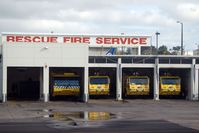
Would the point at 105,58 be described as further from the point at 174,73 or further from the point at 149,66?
the point at 174,73

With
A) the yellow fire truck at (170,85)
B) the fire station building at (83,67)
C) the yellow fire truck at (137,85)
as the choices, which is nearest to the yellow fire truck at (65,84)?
the fire station building at (83,67)

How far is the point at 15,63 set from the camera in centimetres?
5812

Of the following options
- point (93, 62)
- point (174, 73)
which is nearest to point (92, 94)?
point (93, 62)

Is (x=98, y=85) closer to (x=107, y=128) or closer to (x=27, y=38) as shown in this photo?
(x=27, y=38)

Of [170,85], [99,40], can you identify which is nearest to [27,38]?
[99,40]

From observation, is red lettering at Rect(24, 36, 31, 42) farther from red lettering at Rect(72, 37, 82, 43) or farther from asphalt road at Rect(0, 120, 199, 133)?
asphalt road at Rect(0, 120, 199, 133)

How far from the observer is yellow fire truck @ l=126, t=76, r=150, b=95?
206 feet

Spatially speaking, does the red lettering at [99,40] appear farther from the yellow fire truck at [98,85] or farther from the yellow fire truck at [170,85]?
the yellow fire truck at [170,85]

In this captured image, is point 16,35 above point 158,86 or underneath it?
above

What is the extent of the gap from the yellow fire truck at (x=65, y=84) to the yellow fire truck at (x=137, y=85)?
5.93 meters

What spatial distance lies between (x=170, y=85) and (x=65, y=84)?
11.9 meters

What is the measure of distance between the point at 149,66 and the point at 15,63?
15307 mm

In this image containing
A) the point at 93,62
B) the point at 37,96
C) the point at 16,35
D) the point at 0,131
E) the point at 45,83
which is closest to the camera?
the point at 0,131

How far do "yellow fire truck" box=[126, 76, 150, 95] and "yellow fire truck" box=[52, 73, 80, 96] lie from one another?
5.93 metres
